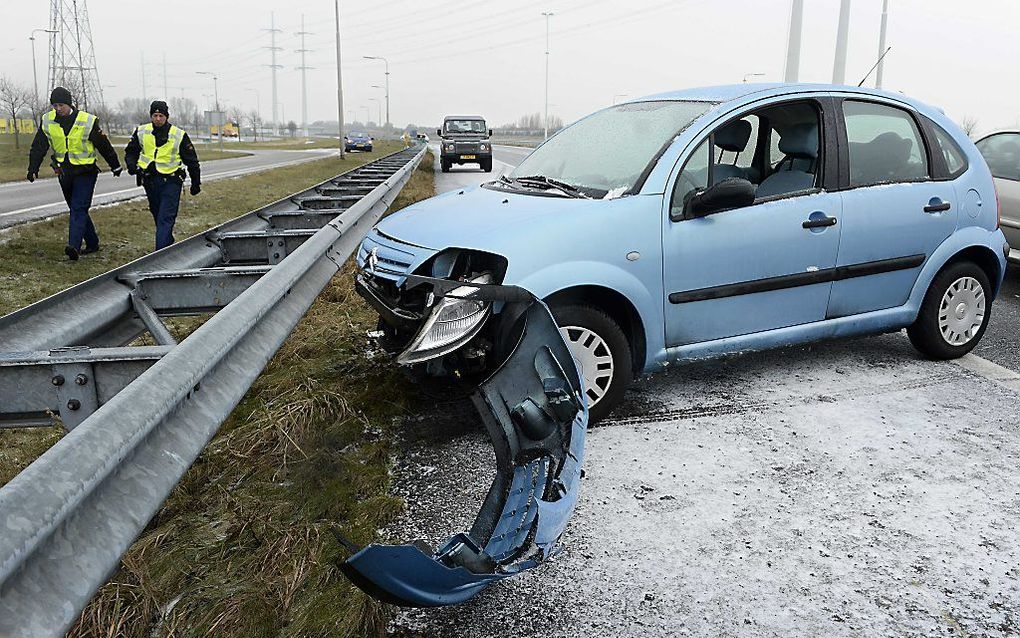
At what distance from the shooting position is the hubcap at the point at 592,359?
152 inches

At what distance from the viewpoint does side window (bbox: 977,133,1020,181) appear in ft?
26.3

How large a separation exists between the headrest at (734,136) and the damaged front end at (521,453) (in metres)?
2.27

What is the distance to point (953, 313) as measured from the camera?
200 inches

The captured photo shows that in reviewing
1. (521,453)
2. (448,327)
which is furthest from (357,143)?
(521,453)

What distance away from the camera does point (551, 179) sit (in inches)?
187

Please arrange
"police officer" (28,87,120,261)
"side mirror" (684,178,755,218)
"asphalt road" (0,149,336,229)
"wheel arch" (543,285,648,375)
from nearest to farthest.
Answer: "wheel arch" (543,285,648,375) < "side mirror" (684,178,755,218) < "police officer" (28,87,120,261) < "asphalt road" (0,149,336,229)

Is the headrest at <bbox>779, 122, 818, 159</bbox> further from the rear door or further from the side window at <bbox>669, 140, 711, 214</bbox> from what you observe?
the side window at <bbox>669, 140, 711, 214</bbox>

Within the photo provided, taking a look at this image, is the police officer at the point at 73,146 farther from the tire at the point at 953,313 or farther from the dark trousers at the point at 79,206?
the tire at the point at 953,313

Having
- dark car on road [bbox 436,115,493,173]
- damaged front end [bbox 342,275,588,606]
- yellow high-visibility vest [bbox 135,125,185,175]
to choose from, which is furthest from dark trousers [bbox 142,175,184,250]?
dark car on road [bbox 436,115,493,173]

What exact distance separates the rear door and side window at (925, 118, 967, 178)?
0.11 m

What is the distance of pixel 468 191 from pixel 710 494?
2.53m

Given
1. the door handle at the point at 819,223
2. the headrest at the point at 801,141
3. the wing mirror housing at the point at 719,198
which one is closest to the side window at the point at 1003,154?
the headrest at the point at 801,141

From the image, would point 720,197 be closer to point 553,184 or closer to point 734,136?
point 734,136

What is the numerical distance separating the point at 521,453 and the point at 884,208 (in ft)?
10.6
